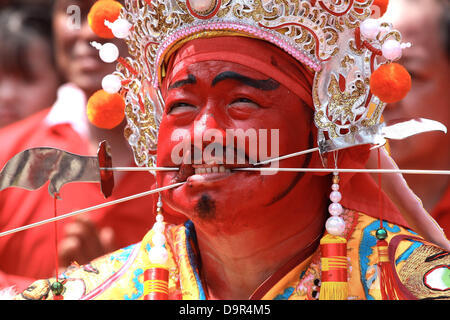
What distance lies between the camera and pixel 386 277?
94.4 inches

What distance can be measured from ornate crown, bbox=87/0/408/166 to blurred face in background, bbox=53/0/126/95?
1481 millimetres

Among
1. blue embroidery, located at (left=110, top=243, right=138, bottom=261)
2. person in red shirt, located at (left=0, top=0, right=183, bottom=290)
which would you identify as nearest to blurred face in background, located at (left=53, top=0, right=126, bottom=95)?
person in red shirt, located at (left=0, top=0, right=183, bottom=290)

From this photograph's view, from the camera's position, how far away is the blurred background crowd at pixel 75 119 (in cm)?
346

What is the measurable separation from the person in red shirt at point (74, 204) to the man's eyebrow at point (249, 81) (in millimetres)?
1512

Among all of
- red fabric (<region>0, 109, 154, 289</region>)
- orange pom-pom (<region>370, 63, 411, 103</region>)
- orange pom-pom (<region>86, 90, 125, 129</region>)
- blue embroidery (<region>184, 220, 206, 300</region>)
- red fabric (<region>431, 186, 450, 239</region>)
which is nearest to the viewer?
orange pom-pom (<region>370, 63, 411, 103</region>)

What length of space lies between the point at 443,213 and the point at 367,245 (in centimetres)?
98

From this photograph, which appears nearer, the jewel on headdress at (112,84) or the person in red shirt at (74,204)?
the jewel on headdress at (112,84)

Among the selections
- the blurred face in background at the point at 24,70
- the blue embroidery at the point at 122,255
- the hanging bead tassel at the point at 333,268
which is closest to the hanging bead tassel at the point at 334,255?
the hanging bead tassel at the point at 333,268

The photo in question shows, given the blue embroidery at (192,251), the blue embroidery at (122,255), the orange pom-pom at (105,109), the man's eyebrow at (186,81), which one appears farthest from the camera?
the blue embroidery at (122,255)

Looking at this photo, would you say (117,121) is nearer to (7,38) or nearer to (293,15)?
(293,15)

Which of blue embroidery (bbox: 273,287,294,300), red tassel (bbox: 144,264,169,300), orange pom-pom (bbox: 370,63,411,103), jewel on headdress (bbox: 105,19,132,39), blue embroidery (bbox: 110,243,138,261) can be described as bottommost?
blue embroidery (bbox: 273,287,294,300)

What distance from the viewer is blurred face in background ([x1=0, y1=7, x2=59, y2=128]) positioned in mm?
4828

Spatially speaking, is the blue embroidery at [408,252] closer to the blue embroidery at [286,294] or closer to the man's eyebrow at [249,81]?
the blue embroidery at [286,294]

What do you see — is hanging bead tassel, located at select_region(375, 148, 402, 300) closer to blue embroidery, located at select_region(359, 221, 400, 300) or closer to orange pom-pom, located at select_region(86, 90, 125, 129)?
blue embroidery, located at select_region(359, 221, 400, 300)
